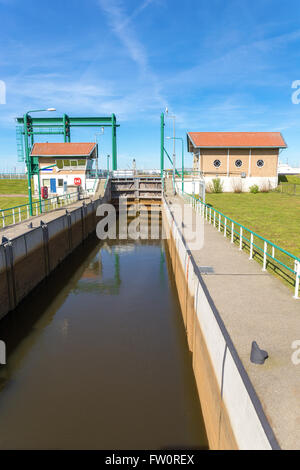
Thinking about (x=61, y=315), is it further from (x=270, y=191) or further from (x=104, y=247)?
(x=270, y=191)

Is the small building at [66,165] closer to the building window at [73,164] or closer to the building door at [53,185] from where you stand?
the building window at [73,164]

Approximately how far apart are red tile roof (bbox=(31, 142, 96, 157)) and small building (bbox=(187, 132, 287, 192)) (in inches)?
559

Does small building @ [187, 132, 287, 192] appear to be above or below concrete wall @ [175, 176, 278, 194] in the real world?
Answer: above

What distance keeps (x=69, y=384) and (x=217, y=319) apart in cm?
451

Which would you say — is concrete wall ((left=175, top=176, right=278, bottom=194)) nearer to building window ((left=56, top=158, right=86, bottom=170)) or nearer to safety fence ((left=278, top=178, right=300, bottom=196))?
safety fence ((left=278, top=178, right=300, bottom=196))

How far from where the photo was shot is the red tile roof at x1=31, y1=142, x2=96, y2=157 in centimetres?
4228

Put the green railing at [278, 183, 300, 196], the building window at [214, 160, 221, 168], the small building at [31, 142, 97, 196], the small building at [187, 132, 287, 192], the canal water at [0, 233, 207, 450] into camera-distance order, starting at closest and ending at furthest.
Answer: the canal water at [0, 233, 207, 450] → the small building at [31, 142, 97, 196] → the small building at [187, 132, 287, 192] → the green railing at [278, 183, 300, 196] → the building window at [214, 160, 221, 168]

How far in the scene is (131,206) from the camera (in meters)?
45.9

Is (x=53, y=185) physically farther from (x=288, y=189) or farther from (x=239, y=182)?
(x=288, y=189)

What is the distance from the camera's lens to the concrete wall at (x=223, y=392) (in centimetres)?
405

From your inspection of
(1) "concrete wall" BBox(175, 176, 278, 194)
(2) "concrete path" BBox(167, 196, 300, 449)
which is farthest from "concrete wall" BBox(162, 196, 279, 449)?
(1) "concrete wall" BBox(175, 176, 278, 194)

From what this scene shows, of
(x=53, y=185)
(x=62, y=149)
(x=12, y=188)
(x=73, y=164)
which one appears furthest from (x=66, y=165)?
(x=12, y=188)
